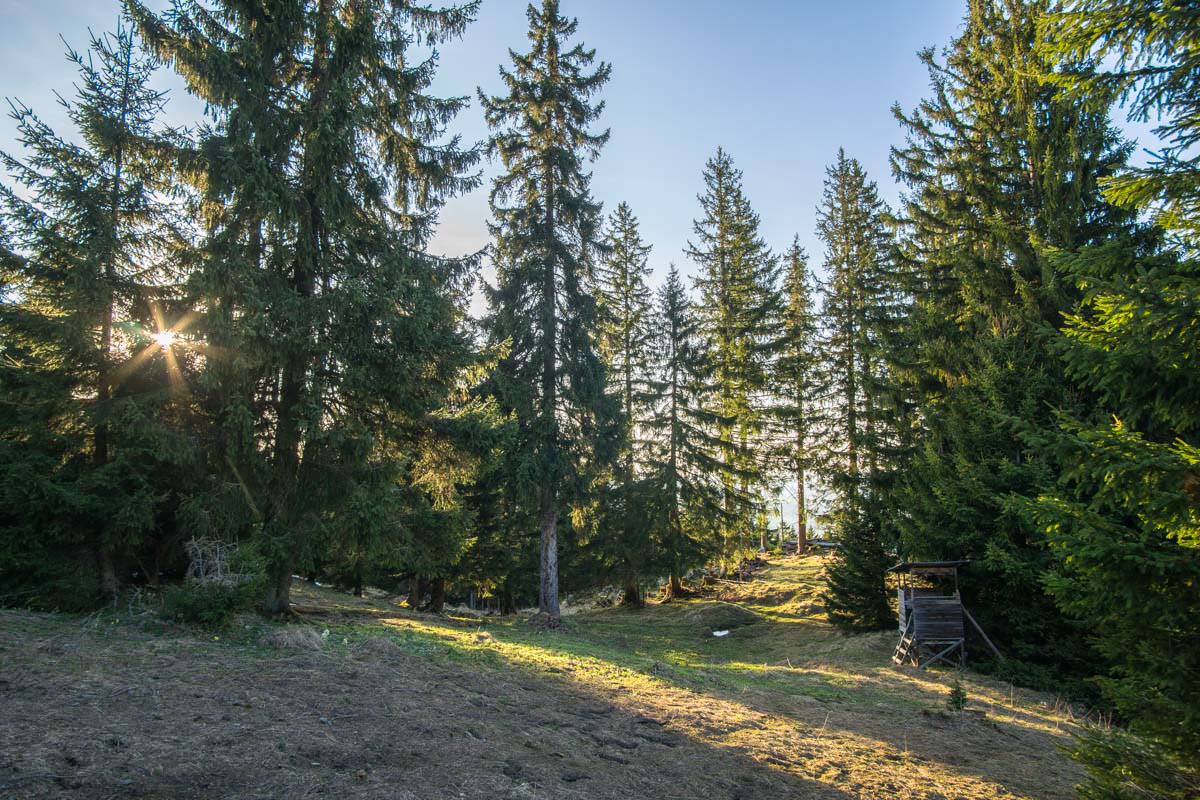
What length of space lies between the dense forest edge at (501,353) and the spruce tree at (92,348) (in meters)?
0.06

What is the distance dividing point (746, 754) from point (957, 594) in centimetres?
1124

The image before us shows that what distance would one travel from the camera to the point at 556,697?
7336 millimetres

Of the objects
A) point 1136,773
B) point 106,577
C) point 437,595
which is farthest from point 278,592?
point 1136,773

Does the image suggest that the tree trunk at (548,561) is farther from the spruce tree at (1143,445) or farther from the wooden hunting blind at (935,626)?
the spruce tree at (1143,445)

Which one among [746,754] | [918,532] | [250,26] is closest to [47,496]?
[250,26]

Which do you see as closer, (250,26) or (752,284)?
(250,26)

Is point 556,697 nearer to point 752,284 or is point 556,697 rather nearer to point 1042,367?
point 1042,367

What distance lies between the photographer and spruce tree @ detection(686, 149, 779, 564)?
25.0 meters

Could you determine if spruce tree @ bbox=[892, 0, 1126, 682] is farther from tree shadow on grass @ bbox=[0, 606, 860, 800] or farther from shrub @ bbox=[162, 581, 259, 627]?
shrub @ bbox=[162, 581, 259, 627]

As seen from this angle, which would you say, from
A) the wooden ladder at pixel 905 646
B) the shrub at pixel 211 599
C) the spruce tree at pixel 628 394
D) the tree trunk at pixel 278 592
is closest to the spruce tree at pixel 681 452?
the spruce tree at pixel 628 394

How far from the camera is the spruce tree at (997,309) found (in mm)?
12766

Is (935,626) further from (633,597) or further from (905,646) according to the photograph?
(633,597)

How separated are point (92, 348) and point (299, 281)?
3.15 meters

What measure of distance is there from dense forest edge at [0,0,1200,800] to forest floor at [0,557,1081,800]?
1228 millimetres
